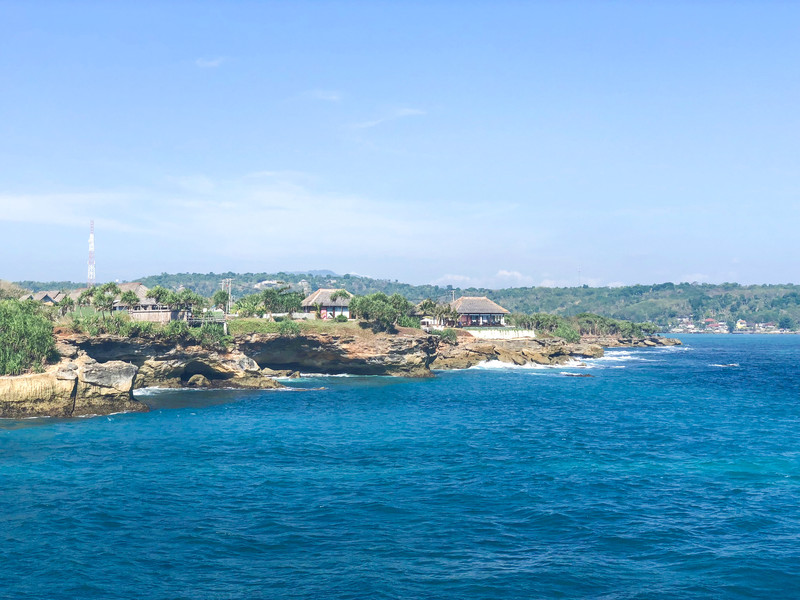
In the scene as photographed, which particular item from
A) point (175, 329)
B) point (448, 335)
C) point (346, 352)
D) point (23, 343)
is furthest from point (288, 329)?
point (448, 335)

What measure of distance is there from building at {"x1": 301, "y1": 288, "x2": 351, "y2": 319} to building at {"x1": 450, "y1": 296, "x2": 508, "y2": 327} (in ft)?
97.9

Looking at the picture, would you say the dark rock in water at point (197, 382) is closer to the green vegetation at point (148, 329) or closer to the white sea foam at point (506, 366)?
the green vegetation at point (148, 329)

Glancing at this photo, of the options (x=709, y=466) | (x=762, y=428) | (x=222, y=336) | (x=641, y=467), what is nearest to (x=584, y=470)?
(x=641, y=467)

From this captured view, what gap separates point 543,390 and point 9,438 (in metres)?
→ 55.1

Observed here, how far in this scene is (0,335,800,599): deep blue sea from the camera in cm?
2309

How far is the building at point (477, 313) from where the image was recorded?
5172 inches

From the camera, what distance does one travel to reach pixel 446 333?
112 meters

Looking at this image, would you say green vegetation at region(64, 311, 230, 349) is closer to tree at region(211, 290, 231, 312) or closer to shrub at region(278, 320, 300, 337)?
shrub at region(278, 320, 300, 337)

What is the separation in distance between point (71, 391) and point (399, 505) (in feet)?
115

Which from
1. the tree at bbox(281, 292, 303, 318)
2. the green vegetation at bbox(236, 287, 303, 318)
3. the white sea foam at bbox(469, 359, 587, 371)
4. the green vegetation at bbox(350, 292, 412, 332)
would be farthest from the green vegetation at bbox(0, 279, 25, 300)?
the white sea foam at bbox(469, 359, 587, 371)

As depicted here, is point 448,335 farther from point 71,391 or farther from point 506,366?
point 71,391

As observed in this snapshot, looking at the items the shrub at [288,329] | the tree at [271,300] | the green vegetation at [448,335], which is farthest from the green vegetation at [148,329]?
the green vegetation at [448,335]

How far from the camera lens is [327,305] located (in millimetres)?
106812

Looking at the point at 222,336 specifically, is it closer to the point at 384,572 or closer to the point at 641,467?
the point at 641,467
